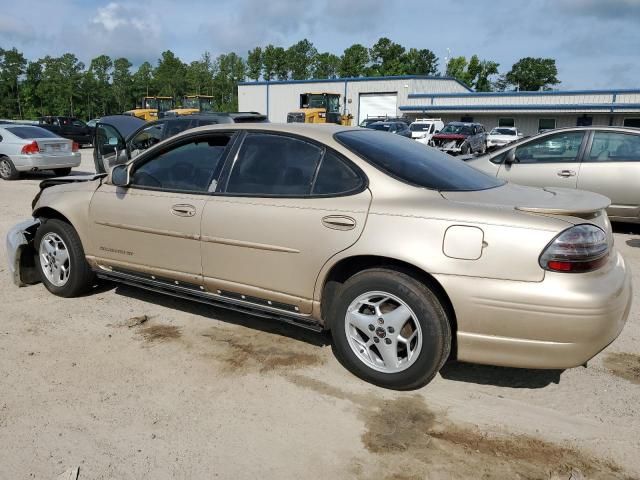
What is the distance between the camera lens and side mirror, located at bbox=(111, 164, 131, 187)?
4367 millimetres

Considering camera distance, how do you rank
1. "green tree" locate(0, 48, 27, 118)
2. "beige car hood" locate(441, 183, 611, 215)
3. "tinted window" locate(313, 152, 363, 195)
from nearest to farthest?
"beige car hood" locate(441, 183, 611, 215) < "tinted window" locate(313, 152, 363, 195) < "green tree" locate(0, 48, 27, 118)

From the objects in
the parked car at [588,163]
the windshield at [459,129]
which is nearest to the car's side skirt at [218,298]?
the parked car at [588,163]

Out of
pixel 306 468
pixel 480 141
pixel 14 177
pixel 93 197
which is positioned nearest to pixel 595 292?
pixel 306 468

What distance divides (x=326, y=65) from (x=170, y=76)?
32.5 m

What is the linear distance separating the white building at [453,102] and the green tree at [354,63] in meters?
44.0

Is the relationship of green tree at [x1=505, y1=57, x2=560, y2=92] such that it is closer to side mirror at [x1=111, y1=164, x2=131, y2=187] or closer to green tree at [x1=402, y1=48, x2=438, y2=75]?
green tree at [x1=402, y1=48, x2=438, y2=75]

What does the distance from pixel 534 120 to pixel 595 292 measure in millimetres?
49560

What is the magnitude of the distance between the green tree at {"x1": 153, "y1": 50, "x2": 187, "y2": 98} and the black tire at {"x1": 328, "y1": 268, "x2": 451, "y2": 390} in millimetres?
89328

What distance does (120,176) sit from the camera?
4.42 meters

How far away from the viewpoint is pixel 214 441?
2.85 metres

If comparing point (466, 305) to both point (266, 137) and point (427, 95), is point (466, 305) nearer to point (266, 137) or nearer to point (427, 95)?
point (266, 137)

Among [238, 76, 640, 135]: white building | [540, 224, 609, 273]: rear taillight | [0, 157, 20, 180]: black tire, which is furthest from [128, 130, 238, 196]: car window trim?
[238, 76, 640, 135]: white building

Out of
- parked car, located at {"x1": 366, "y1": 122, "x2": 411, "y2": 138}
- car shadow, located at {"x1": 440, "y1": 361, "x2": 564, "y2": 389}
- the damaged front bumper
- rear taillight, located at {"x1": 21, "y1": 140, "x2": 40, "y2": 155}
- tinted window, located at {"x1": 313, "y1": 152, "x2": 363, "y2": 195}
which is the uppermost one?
parked car, located at {"x1": 366, "y1": 122, "x2": 411, "y2": 138}

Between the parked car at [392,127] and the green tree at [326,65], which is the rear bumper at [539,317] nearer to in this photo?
the parked car at [392,127]
